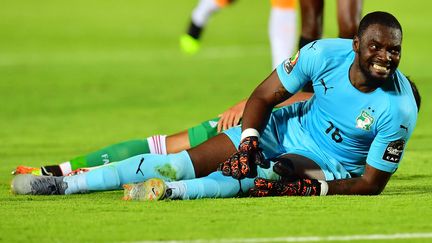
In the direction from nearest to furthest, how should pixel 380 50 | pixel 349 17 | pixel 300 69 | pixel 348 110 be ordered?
pixel 380 50 < pixel 348 110 < pixel 300 69 < pixel 349 17

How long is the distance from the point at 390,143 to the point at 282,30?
4.77m

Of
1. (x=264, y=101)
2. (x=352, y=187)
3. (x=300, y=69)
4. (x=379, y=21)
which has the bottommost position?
(x=352, y=187)

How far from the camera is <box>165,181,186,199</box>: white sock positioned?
24.3ft

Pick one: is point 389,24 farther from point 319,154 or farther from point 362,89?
point 319,154

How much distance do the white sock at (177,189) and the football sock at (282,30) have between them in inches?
174

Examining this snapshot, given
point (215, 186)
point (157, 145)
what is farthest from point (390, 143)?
point (157, 145)

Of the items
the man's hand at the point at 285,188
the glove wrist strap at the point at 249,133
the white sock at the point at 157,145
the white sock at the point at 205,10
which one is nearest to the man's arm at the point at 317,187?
the man's hand at the point at 285,188

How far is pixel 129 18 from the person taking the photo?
27141 millimetres

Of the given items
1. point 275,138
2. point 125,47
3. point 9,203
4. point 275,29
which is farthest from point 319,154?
point 125,47

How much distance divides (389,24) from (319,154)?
107 centimetres

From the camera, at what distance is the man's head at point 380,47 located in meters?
7.30

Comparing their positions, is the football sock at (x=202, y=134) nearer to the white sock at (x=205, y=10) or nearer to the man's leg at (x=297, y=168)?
the man's leg at (x=297, y=168)

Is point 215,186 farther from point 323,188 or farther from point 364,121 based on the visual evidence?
point 364,121

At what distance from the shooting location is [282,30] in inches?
476
